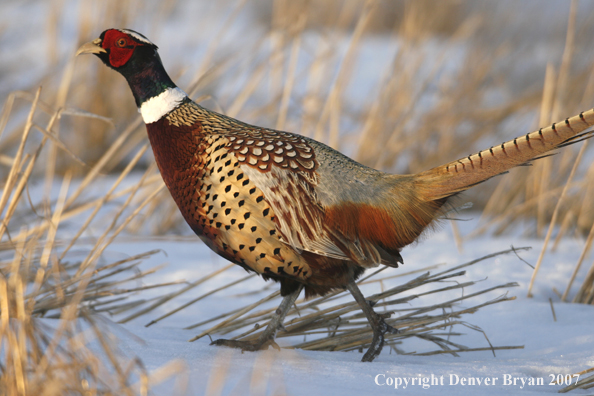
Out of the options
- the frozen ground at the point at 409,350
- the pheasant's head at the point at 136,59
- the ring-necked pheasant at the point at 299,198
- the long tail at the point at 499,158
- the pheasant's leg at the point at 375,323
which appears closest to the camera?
the frozen ground at the point at 409,350

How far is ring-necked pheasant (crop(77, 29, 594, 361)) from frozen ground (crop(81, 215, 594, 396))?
273 millimetres

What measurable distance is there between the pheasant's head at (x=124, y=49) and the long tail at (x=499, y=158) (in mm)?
1107

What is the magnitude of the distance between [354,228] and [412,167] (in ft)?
10.5

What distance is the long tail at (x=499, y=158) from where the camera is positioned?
195 cm

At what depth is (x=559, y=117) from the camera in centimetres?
430

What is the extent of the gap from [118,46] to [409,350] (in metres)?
1.63

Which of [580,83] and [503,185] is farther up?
[580,83]

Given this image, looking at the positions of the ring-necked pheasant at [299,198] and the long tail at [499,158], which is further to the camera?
the ring-necked pheasant at [299,198]

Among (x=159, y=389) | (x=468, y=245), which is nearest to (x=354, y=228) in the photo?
(x=159, y=389)

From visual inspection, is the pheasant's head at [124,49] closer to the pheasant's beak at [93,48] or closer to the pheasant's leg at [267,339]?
the pheasant's beak at [93,48]

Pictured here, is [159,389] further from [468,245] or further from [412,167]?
[412,167]

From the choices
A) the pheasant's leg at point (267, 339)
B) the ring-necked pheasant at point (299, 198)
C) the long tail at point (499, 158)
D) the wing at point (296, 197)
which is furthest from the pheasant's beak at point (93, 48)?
the long tail at point (499, 158)

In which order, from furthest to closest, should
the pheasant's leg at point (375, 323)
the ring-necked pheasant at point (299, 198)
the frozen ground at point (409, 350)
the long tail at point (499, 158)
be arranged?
1. the pheasant's leg at point (375, 323)
2. the ring-necked pheasant at point (299, 198)
3. the long tail at point (499, 158)
4. the frozen ground at point (409, 350)

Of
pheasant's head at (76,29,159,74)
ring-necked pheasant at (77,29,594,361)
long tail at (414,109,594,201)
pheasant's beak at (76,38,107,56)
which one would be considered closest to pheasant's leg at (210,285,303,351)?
ring-necked pheasant at (77,29,594,361)
